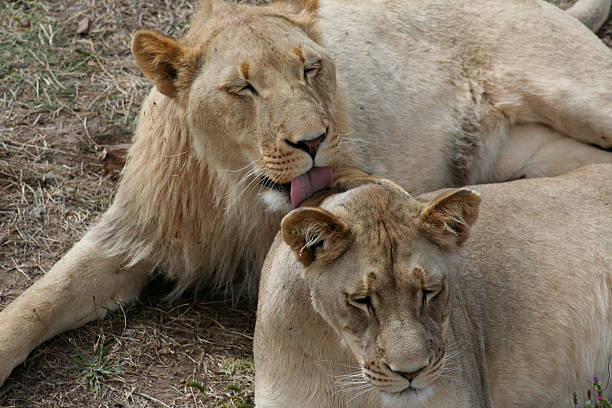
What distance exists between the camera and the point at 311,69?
3.73m

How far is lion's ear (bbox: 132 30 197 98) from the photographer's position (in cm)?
373

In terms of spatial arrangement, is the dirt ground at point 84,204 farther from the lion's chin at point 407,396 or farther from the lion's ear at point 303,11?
the lion's ear at point 303,11

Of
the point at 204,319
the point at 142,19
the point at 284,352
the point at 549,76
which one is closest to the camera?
the point at 284,352

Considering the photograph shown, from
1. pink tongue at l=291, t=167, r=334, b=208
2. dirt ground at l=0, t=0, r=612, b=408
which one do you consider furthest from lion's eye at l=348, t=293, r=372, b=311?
dirt ground at l=0, t=0, r=612, b=408

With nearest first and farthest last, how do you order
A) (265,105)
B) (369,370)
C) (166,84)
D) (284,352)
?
(369,370) < (284,352) < (265,105) < (166,84)

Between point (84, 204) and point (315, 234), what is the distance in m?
2.12

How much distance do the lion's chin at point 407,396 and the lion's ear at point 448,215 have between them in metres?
0.40

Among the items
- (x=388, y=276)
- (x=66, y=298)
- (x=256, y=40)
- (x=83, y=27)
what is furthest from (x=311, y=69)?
(x=83, y=27)

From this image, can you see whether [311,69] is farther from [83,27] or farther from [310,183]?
[83,27]

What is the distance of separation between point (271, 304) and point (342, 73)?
142cm

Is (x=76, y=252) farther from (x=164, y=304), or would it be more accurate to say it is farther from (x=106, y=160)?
(x=106, y=160)

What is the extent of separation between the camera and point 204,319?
423cm

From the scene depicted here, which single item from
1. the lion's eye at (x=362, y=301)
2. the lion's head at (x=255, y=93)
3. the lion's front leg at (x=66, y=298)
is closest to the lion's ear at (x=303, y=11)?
the lion's head at (x=255, y=93)

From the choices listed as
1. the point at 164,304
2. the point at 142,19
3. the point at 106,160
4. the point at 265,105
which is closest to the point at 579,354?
the point at 265,105
